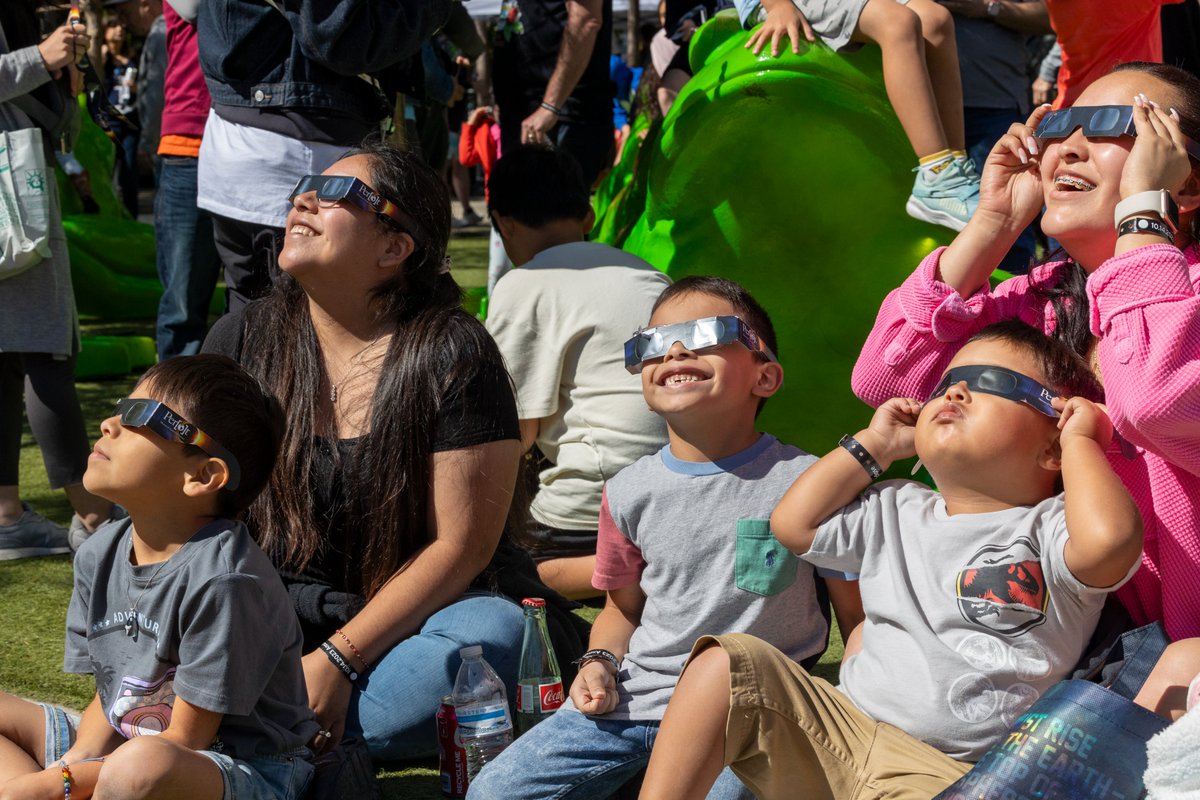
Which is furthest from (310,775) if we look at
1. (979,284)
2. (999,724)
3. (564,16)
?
(564,16)

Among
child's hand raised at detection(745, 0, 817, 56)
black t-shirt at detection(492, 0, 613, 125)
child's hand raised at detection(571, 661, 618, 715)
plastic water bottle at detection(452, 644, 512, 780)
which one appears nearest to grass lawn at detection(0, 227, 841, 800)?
plastic water bottle at detection(452, 644, 512, 780)

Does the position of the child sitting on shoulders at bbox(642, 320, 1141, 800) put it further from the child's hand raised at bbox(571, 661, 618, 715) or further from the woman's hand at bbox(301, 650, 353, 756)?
the woman's hand at bbox(301, 650, 353, 756)

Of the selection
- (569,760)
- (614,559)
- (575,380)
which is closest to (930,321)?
(614,559)

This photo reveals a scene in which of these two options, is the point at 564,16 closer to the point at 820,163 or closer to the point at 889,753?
the point at 820,163

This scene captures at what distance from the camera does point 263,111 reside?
12.8 ft

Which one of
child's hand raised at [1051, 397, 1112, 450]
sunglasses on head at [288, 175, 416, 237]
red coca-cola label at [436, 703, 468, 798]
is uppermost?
sunglasses on head at [288, 175, 416, 237]

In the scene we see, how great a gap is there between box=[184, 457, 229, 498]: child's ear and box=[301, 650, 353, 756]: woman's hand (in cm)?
50

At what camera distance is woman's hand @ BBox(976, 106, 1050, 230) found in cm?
255

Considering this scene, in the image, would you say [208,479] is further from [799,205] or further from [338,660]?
[799,205]

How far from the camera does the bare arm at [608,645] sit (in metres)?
2.54

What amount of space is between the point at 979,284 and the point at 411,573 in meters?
1.28

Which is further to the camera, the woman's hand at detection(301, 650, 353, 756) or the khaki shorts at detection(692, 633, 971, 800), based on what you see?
the woman's hand at detection(301, 650, 353, 756)

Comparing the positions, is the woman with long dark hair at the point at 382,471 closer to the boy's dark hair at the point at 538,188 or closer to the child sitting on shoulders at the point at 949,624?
the child sitting on shoulders at the point at 949,624

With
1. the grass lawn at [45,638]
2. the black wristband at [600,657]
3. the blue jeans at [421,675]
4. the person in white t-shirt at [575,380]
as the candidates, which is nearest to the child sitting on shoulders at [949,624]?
the black wristband at [600,657]
